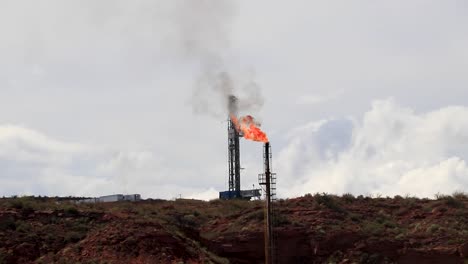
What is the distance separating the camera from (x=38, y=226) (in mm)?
48594

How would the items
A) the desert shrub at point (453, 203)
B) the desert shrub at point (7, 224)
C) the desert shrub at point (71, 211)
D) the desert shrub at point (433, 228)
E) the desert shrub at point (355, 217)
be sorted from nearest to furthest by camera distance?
the desert shrub at point (7, 224), the desert shrub at point (433, 228), the desert shrub at point (71, 211), the desert shrub at point (355, 217), the desert shrub at point (453, 203)

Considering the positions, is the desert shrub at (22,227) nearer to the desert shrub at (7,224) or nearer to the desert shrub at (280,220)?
the desert shrub at (7,224)

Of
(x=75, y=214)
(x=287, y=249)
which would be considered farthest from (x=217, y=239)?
(x=75, y=214)

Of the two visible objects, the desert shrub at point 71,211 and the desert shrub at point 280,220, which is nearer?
the desert shrub at point 280,220

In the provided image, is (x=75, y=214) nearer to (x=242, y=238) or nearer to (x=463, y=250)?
(x=242, y=238)

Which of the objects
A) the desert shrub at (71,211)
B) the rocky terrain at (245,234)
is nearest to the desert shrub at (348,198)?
the rocky terrain at (245,234)

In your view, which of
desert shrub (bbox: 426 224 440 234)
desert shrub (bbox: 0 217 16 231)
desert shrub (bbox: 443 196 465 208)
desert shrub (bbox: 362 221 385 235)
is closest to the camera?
desert shrub (bbox: 0 217 16 231)

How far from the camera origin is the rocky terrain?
1725 inches

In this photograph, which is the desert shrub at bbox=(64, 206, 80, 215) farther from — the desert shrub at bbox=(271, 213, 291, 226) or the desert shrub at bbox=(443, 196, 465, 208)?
the desert shrub at bbox=(443, 196, 465, 208)

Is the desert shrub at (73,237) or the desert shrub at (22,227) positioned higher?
the desert shrub at (22,227)

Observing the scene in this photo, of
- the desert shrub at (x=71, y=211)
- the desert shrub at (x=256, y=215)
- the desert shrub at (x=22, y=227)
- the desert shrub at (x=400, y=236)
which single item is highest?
the desert shrub at (x=71, y=211)

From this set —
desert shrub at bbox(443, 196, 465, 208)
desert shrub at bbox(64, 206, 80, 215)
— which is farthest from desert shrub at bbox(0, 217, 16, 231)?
desert shrub at bbox(443, 196, 465, 208)

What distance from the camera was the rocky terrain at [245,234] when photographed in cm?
4381

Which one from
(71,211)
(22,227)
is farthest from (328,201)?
(22,227)
